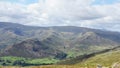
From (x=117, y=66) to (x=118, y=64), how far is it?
142cm

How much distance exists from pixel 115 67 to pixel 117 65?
5.82ft

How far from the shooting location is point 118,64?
521 ft

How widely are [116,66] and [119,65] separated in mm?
4022

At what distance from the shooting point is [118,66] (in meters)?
157

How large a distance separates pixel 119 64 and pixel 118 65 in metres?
1.03

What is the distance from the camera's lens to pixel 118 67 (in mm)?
156500

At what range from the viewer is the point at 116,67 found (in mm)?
159375

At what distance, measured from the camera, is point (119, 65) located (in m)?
157

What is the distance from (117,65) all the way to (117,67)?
1663 millimetres

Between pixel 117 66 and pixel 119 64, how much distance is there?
7.87 feet

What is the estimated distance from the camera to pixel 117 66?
15912cm

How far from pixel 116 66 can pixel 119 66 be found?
4.73 metres

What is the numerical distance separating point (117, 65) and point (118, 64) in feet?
3.66

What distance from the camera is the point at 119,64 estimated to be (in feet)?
516
